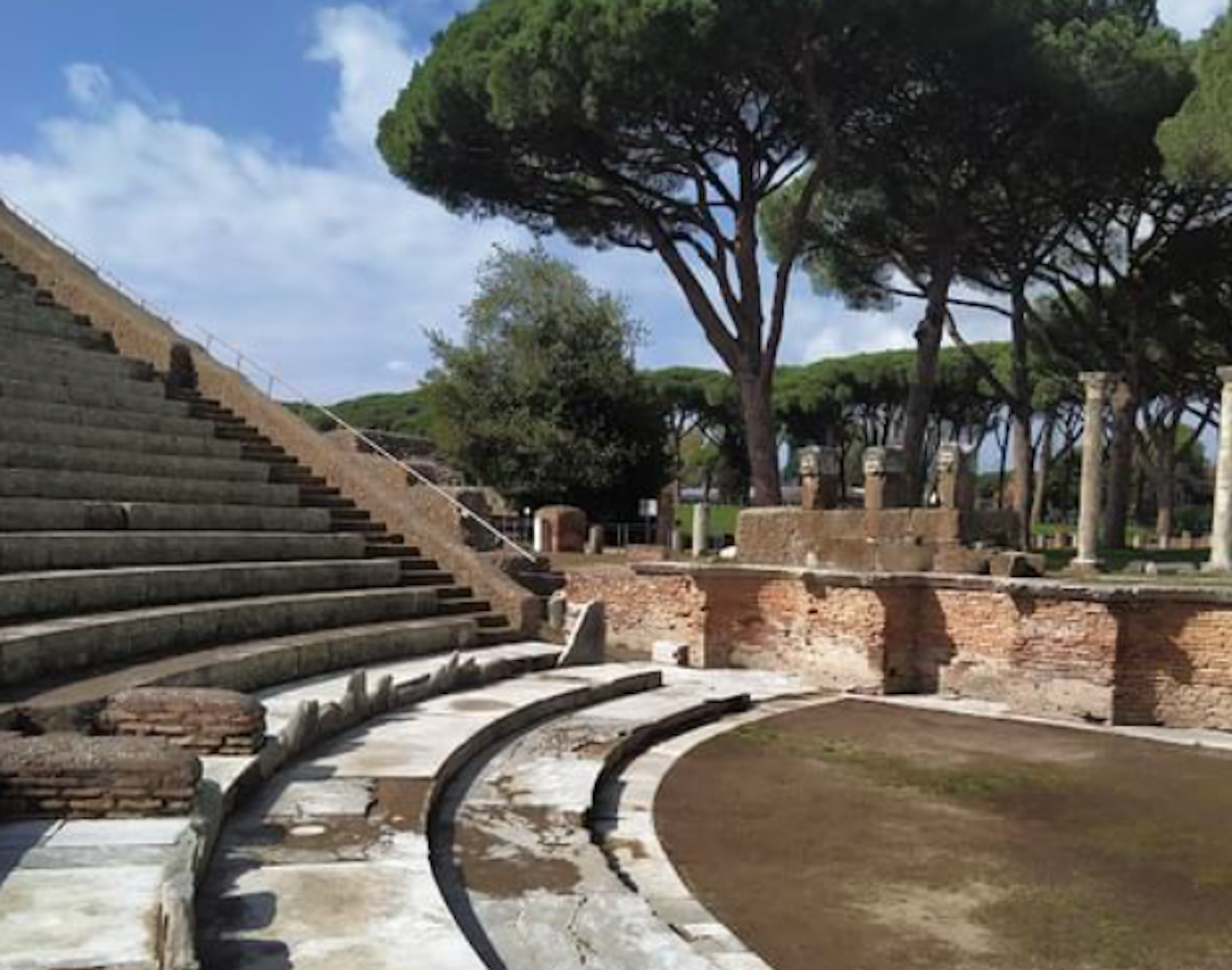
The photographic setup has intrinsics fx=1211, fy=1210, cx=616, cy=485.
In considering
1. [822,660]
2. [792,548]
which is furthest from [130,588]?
[792,548]

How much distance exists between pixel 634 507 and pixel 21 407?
61.1 feet

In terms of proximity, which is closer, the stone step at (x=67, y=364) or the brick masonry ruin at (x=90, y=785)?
the brick masonry ruin at (x=90, y=785)

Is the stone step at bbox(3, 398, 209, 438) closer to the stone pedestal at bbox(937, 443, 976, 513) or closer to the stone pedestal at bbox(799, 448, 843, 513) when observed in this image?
the stone pedestal at bbox(799, 448, 843, 513)

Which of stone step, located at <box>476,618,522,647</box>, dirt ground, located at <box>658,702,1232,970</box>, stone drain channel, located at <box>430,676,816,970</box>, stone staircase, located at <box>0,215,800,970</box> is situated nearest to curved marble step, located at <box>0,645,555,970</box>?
stone staircase, located at <box>0,215,800,970</box>

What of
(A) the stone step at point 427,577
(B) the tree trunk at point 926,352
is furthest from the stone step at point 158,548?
(B) the tree trunk at point 926,352

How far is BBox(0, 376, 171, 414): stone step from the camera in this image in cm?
1221

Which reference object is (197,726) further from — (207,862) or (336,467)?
(336,467)

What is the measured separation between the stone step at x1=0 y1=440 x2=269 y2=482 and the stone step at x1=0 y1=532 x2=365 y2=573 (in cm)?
118

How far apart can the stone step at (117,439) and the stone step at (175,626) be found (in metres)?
2.68

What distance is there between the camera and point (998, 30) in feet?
73.4

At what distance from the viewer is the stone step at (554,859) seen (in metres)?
5.02

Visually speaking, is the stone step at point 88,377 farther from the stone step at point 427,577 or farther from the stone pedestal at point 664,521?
the stone pedestal at point 664,521

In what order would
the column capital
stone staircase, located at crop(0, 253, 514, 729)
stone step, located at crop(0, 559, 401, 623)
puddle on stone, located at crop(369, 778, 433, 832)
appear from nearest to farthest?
puddle on stone, located at crop(369, 778, 433, 832), stone staircase, located at crop(0, 253, 514, 729), stone step, located at crop(0, 559, 401, 623), the column capital

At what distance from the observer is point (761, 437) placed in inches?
980
